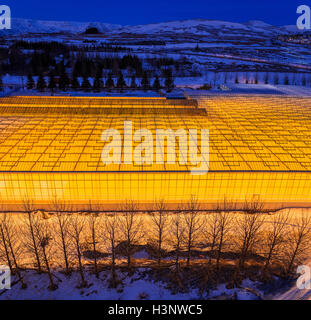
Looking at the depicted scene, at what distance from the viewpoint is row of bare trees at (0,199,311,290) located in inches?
719

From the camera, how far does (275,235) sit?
1850 centimetres

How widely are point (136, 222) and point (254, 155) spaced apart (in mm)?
12992

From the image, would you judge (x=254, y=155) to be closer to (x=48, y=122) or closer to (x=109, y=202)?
(x=109, y=202)

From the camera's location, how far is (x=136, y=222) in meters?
22.0

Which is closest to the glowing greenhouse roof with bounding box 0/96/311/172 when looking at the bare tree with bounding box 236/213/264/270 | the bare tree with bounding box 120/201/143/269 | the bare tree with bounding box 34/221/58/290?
the bare tree with bounding box 120/201/143/269

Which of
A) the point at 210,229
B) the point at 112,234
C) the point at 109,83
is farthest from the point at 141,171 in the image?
the point at 109,83

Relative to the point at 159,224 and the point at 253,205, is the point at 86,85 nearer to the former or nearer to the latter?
the point at 159,224

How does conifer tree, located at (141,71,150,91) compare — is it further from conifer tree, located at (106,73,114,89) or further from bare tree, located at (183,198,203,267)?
bare tree, located at (183,198,203,267)

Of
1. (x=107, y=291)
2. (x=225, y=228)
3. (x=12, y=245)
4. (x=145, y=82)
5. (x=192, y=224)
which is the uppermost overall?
(x=145, y=82)

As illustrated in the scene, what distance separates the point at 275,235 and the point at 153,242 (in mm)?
9270

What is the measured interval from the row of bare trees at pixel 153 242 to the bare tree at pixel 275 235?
8 centimetres

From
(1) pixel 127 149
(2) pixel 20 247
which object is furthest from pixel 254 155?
(2) pixel 20 247

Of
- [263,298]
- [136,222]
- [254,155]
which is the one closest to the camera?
[263,298]
